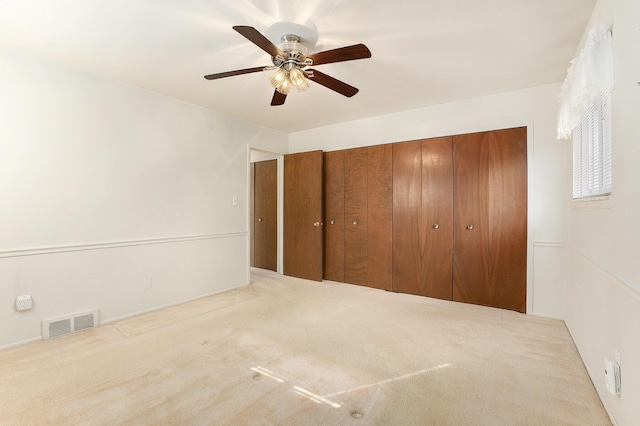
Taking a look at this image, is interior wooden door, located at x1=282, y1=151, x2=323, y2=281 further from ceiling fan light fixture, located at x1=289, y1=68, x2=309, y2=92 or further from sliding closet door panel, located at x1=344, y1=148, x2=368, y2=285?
ceiling fan light fixture, located at x1=289, y1=68, x2=309, y2=92

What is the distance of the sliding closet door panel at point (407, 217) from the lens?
3668 mm

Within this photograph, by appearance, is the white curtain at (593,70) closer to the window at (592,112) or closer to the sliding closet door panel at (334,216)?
the window at (592,112)

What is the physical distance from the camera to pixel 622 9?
1351mm

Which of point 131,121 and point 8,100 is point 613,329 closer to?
point 131,121

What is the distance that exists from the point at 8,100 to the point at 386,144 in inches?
148

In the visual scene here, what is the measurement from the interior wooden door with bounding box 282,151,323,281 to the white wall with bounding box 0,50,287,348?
42.8 inches

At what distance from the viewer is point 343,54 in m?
1.87

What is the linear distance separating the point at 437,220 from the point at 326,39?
2.42 metres

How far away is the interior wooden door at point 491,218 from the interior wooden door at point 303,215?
1937mm

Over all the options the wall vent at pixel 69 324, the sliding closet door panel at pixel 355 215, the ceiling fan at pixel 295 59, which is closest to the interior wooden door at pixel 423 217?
the sliding closet door panel at pixel 355 215

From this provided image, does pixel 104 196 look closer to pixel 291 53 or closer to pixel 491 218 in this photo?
pixel 291 53

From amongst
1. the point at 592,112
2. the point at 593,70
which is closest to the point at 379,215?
the point at 592,112

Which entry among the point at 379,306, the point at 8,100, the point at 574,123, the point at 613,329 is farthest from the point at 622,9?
the point at 8,100

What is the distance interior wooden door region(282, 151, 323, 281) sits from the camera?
14.6 feet
